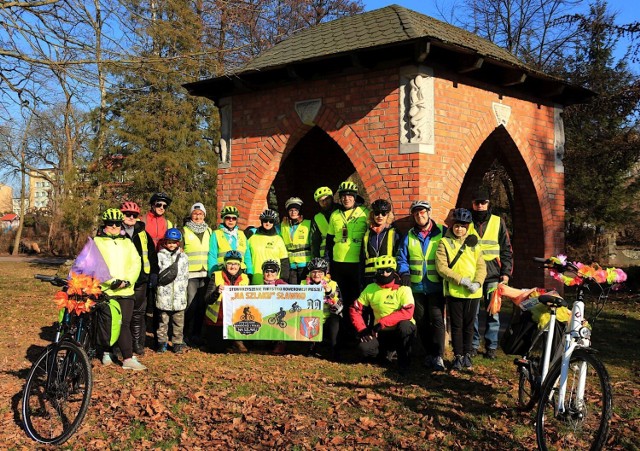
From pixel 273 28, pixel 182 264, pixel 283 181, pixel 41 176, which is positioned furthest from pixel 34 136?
pixel 182 264

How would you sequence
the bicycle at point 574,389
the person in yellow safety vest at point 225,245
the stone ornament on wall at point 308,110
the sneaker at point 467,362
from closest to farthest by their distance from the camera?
the bicycle at point 574,389 < the sneaker at point 467,362 < the person in yellow safety vest at point 225,245 < the stone ornament on wall at point 308,110

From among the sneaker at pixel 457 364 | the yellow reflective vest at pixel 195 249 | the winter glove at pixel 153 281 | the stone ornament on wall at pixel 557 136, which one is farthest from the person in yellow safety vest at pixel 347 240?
the stone ornament on wall at pixel 557 136

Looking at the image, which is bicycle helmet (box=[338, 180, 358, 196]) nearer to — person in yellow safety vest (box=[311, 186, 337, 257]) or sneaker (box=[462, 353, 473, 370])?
person in yellow safety vest (box=[311, 186, 337, 257])

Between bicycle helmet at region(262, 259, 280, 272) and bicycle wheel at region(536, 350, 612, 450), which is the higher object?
bicycle helmet at region(262, 259, 280, 272)

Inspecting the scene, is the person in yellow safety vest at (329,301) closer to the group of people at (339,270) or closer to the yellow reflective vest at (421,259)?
the group of people at (339,270)

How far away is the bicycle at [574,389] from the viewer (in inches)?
135

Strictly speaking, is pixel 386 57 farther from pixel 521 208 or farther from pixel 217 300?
pixel 521 208

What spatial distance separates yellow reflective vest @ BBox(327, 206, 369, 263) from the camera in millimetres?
6777

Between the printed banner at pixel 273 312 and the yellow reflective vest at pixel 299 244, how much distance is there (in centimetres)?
89

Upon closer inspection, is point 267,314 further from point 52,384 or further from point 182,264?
point 52,384

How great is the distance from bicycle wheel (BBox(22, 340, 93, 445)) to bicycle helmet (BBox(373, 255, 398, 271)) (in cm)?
314

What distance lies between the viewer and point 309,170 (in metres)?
12.1

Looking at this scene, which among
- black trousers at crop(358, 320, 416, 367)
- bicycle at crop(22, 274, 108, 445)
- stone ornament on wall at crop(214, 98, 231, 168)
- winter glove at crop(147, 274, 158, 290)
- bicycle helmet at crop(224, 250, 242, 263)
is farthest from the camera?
stone ornament on wall at crop(214, 98, 231, 168)

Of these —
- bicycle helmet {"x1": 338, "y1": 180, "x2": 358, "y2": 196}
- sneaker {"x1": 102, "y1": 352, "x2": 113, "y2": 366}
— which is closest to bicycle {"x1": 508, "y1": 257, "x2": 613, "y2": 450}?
bicycle helmet {"x1": 338, "y1": 180, "x2": 358, "y2": 196}
